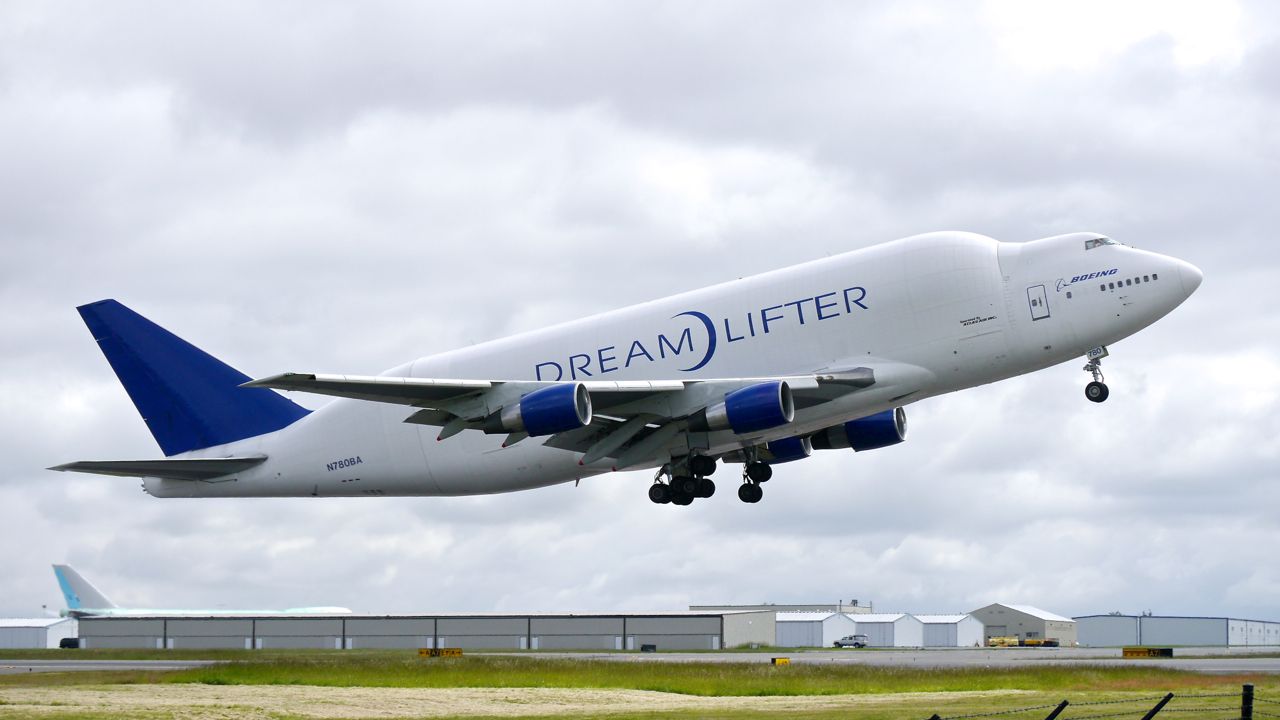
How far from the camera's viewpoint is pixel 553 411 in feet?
121

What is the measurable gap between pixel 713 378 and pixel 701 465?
3229mm

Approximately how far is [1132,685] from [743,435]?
14.9 meters

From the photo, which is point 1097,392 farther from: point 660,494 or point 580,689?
point 580,689

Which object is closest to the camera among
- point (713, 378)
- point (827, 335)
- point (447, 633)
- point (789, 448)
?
point (827, 335)

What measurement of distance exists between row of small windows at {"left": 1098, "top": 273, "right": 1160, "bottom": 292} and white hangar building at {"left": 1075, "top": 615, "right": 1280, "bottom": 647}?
294 feet

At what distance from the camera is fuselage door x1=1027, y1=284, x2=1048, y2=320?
122ft

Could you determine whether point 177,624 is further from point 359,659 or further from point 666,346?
point 666,346

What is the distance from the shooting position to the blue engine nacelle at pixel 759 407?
122 feet

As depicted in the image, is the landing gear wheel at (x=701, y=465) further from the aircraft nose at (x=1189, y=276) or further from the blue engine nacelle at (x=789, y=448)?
the aircraft nose at (x=1189, y=276)

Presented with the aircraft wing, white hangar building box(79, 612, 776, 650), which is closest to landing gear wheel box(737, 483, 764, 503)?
the aircraft wing

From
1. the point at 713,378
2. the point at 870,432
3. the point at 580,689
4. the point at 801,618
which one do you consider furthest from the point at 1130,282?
the point at 801,618

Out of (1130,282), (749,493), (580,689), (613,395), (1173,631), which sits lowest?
(1173,631)

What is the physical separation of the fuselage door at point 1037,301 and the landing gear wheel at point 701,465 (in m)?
10.8

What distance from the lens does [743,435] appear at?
39281mm
